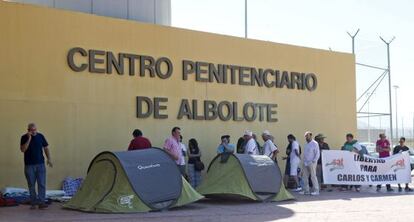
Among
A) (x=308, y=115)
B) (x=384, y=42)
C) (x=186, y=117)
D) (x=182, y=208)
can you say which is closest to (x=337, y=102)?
(x=308, y=115)

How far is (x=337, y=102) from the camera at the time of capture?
21.7 metres

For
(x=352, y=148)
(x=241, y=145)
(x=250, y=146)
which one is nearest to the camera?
(x=250, y=146)

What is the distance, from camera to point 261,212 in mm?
12055

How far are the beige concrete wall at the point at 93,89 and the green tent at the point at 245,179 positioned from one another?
113 inches

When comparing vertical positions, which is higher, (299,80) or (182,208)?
(299,80)

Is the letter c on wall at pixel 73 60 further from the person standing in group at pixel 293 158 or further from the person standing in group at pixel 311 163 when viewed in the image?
the person standing in group at pixel 311 163

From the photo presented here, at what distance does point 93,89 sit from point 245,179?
4575 millimetres

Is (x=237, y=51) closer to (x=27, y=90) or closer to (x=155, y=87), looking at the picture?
(x=155, y=87)

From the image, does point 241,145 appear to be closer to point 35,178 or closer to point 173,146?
point 173,146

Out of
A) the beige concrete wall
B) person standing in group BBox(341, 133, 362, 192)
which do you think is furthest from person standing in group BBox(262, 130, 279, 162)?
person standing in group BBox(341, 133, 362, 192)

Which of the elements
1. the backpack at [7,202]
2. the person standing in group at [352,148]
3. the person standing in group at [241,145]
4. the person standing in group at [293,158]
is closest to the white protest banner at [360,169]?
the person standing in group at [352,148]

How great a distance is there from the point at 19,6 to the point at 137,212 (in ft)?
20.0

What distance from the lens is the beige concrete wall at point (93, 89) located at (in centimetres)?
1445

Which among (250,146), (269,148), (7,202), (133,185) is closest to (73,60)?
(7,202)
